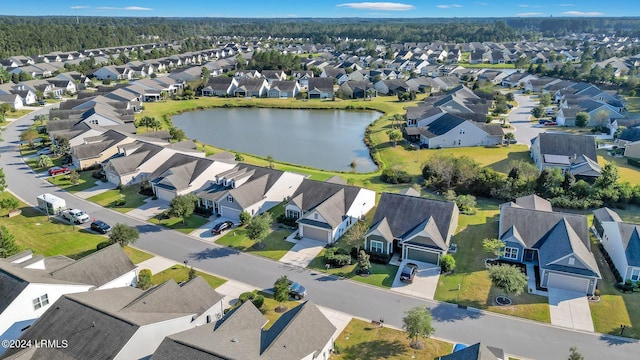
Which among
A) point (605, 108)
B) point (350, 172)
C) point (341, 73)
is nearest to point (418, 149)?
point (350, 172)

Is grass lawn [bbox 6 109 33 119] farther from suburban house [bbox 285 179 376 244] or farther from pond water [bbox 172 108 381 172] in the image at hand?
suburban house [bbox 285 179 376 244]

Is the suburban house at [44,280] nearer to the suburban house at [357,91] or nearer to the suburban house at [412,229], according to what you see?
the suburban house at [412,229]

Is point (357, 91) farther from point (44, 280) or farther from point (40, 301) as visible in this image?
point (40, 301)

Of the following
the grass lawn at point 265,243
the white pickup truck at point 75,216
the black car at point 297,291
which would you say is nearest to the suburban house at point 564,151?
the grass lawn at point 265,243

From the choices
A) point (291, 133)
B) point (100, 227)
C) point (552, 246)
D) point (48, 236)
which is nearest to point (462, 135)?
point (291, 133)

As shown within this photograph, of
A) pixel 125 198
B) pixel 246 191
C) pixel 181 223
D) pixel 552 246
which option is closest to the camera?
pixel 552 246

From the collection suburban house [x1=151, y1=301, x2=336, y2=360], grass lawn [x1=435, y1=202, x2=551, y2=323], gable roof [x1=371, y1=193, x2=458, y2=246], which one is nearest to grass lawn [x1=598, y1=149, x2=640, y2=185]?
grass lawn [x1=435, y1=202, x2=551, y2=323]

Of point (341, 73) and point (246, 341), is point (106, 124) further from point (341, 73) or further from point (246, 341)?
point (341, 73)
